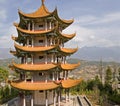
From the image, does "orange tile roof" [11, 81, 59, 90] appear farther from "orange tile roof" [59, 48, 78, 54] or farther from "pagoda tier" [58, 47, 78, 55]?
"orange tile roof" [59, 48, 78, 54]

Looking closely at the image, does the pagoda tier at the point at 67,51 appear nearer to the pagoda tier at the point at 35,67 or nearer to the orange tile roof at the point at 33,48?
the orange tile roof at the point at 33,48

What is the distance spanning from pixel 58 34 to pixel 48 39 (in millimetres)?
Answer: 1382

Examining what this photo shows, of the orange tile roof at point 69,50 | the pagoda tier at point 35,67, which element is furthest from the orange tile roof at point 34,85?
the orange tile roof at point 69,50

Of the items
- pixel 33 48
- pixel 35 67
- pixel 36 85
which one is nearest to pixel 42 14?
pixel 33 48

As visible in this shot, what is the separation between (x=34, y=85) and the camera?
87.2 ft

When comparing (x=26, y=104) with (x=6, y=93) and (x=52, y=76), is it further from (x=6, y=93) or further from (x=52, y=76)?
(x=6, y=93)

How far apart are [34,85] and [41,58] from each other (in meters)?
3.62

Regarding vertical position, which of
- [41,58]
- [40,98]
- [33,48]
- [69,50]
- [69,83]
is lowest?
[40,98]

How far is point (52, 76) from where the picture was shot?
28.2 meters

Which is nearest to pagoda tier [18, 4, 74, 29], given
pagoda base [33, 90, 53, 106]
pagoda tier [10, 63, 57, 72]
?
pagoda tier [10, 63, 57, 72]

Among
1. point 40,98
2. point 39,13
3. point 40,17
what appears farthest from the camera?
point 39,13

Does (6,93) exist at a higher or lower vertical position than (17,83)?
lower

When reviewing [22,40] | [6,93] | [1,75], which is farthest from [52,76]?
[1,75]

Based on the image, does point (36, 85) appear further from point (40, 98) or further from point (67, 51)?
point (67, 51)
